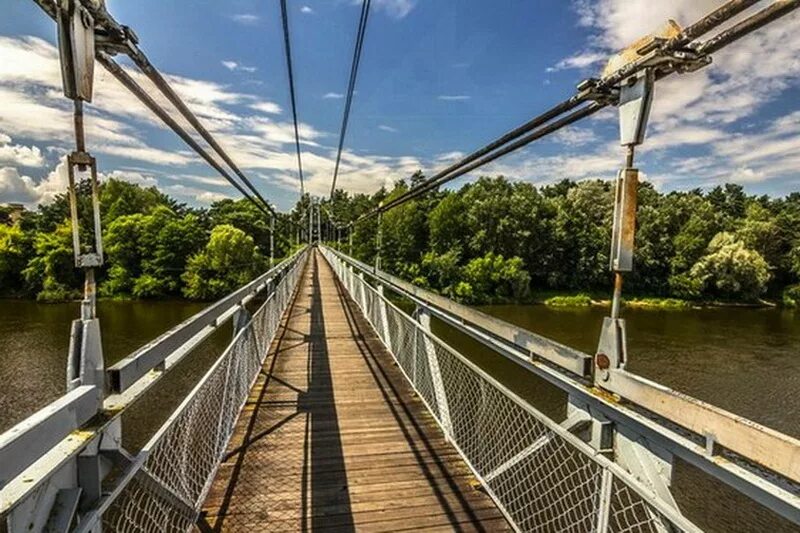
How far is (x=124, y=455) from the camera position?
129 centimetres

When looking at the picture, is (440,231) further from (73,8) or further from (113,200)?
(73,8)

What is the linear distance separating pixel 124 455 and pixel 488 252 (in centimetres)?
3723

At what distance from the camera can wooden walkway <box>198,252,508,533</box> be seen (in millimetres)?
2180

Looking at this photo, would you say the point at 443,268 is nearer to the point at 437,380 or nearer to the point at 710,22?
the point at 437,380

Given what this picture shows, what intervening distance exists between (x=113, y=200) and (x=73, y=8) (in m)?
52.7

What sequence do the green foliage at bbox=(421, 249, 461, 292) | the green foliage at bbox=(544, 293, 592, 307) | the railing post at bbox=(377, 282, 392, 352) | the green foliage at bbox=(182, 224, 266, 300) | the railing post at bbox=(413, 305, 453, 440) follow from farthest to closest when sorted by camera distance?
the green foliage at bbox=(421, 249, 461, 292)
the green foliage at bbox=(182, 224, 266, 300)
the green foliage at bbox=(544, 293, 592, 307)
the railing post at bbox=(377, 282, 392, 352)
the railing post at bbox=(413, 305, 453, 440)

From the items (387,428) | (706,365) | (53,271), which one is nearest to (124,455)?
(387,428)

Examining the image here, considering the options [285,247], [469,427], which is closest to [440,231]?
[285,247]

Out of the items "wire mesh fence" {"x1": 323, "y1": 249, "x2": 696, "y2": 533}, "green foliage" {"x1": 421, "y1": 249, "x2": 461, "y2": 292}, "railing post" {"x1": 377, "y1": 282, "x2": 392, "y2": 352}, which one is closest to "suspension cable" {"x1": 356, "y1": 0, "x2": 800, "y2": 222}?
"wire mesh fence" {"x1": 323, "y1": 249, "x2": 696, "y2": 533}

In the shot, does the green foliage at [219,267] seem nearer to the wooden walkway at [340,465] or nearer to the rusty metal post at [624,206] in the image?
the wooden walkway at [340,465]

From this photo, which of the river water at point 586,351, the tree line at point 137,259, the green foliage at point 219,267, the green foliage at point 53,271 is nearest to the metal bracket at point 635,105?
the river water at point 586,351

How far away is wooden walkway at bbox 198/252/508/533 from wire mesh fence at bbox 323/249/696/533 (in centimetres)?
13

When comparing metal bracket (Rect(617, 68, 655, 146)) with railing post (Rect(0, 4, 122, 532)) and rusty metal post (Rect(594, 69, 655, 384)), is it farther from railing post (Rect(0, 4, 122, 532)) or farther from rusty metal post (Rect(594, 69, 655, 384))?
railing post (Rect(0, 4, 122, 532))

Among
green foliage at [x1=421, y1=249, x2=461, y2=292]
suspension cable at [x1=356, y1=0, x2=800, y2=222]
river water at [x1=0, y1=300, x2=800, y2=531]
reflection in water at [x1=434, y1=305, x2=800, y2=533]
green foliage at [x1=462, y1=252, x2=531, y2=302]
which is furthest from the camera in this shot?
green foliage at [x1=421, y1=249, x2=461, y2=292]
